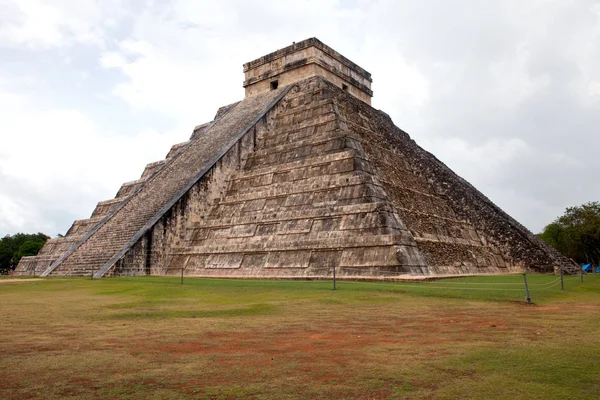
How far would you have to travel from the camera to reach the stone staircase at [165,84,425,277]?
13.8m

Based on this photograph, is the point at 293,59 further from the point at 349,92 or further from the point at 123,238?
the point at 123,238

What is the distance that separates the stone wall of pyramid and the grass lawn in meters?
4.77

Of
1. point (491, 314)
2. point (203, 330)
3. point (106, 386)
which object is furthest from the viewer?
point (491, 314)

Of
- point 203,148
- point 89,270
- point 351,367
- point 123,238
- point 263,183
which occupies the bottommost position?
point 351,367

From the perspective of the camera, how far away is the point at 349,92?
25.4m

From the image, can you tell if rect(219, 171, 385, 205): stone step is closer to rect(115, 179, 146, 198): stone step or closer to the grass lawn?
the grass lawn

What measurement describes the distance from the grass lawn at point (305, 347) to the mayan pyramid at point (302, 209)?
4773 millimetres

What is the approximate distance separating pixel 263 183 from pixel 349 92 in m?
9.55

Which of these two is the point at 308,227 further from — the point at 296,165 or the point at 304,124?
the point at 304,124

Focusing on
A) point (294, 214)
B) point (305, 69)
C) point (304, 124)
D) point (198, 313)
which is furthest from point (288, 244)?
point (305, 69)

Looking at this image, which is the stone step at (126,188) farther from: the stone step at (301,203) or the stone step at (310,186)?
the stone step at (301,203)

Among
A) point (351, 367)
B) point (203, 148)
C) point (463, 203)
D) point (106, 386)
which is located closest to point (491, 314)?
point (351, 367)

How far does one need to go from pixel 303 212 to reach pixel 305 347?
1061 cm

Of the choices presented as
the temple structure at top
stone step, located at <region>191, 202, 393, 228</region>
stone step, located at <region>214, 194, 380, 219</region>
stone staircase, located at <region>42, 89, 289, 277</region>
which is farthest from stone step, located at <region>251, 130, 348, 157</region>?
the temple structure at top
